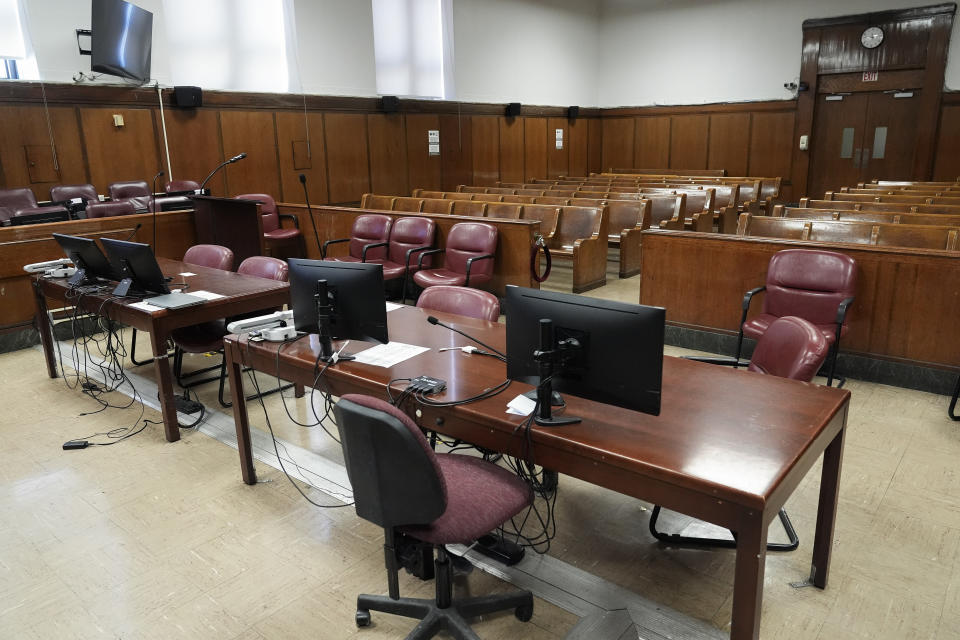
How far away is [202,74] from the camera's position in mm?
8297

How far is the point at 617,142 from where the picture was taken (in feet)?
46.1

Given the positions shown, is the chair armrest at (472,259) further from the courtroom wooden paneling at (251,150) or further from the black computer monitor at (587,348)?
the courtroom wooden paneling at (251,150)

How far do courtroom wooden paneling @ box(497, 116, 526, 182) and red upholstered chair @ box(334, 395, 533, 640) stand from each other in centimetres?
1055

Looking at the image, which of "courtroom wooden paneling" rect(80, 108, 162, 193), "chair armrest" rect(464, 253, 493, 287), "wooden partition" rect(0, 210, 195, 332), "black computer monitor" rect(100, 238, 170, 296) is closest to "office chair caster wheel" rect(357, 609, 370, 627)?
"black computer monitor" rect(100, 238, 170, 296)

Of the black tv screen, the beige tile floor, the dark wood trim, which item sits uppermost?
the dark wood trim

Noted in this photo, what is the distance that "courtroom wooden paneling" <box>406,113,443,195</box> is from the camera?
10.6 meters

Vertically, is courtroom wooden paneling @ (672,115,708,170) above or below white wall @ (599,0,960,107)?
below

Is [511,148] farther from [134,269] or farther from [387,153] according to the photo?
[134,269]

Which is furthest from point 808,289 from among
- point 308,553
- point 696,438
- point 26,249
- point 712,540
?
point 26,249

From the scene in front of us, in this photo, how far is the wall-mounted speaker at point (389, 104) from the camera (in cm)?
1003

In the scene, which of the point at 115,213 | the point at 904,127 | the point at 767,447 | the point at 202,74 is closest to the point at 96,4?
the point at 202,74

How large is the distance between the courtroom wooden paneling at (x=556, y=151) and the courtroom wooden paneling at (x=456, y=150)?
7.16ft

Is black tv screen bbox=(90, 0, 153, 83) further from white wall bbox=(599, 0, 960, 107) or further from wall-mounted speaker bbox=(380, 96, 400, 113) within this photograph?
white wall bbox=(599, 0, 960, 107)

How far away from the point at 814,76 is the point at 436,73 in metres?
6.44
